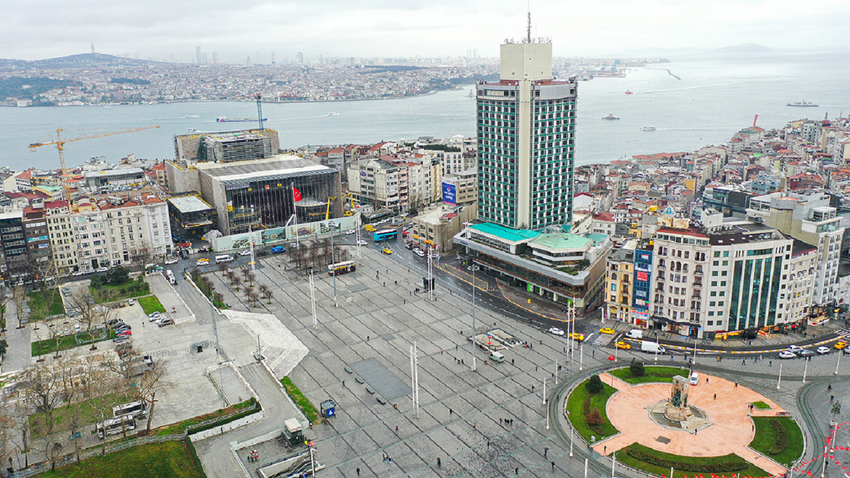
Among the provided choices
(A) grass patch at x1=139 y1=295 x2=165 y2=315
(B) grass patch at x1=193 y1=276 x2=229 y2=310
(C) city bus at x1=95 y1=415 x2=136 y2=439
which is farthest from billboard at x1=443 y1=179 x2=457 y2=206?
(C) city bus at x1=95 y1=415 x2=136 y2=439

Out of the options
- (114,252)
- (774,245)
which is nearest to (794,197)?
(774,245)

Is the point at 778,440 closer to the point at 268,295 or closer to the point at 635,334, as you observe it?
the point at 635,334

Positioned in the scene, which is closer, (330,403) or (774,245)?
(330,403)

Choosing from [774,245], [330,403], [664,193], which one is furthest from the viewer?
[664,193]

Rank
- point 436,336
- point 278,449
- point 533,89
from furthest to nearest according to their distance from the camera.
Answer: point 533,89 → point 436,336 → point 278,449

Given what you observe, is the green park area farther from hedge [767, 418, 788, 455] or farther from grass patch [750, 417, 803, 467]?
hedge [767, 418, 788, 455]

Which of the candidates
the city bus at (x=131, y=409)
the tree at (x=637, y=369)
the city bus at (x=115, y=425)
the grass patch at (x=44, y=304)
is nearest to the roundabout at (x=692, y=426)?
the tree at (x=637, y=369)

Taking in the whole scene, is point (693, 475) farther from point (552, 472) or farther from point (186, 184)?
point (186, 184)
